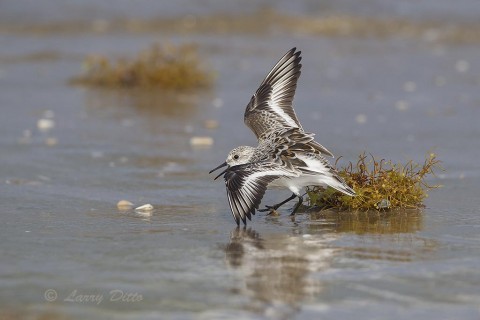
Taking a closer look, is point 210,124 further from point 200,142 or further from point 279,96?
point 279,96

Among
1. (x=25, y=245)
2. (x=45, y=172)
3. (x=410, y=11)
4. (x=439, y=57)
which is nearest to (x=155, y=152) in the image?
(x=45, y=172)

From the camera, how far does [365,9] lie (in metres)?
21.3

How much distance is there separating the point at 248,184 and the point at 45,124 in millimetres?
5239

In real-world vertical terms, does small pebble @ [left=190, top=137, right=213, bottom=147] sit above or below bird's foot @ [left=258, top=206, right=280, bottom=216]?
above

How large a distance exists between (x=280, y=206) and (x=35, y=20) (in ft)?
44.6

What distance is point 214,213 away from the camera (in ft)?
23.7

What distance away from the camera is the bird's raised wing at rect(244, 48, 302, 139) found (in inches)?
309

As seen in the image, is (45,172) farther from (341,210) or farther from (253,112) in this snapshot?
(341,210)

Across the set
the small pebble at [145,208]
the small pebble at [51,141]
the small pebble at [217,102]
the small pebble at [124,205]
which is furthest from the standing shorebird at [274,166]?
the small pebble at [217,102]

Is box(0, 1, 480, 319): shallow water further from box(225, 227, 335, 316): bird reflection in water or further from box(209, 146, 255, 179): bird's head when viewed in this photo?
box(209, 146, 255, 179): bird's head
